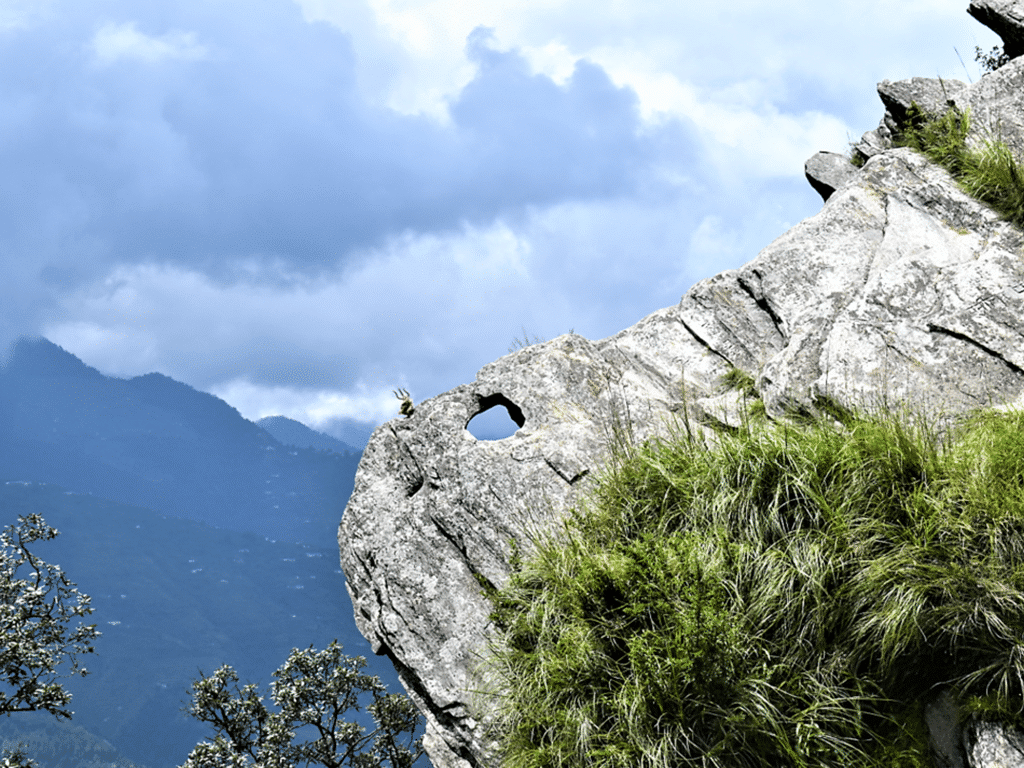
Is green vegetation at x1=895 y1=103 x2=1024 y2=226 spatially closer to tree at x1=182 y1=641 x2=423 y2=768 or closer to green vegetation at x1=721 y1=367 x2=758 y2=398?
green vegetation at x1=721 y1=367 x2=758 y2=398

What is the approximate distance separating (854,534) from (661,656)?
1.74 metres

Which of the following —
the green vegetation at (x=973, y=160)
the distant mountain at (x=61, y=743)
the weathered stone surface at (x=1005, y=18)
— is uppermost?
the distant mountain at (x=61, y=743)

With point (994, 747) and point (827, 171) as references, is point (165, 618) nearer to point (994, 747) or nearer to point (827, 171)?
point (827, 171)

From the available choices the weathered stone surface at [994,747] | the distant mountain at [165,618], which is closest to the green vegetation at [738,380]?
the weathered stone surface at [994,747]

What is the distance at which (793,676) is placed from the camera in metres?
5.33

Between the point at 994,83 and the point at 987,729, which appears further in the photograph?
the point at 994,83

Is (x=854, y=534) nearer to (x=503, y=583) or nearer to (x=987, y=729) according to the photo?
(x=987, y=729)

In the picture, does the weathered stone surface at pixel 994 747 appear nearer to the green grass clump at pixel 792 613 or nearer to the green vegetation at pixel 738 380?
the green grass clump at pixel 792 613

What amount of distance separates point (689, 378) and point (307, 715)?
11341 mm

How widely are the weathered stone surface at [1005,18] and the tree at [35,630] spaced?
18.2 m

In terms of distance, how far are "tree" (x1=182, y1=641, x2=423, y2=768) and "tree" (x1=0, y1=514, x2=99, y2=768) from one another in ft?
8.14

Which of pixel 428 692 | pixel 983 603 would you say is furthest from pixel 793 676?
pixel 428 692

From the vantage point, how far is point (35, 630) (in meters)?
13.4

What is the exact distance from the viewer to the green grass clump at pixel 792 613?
16.6 feet
